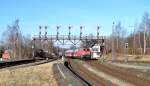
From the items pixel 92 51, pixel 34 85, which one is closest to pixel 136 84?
pixel 34 85

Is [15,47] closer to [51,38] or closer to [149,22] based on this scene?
[51,38]

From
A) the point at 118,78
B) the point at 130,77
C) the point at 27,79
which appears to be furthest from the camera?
the point at 130,77

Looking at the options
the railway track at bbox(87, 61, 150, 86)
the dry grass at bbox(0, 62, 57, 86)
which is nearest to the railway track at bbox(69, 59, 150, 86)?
the railway track at bbox(87, 61, 150, 86)

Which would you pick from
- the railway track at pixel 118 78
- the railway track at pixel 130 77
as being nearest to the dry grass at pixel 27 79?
the railway track at pixel 118 78

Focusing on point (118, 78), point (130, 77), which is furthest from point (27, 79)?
point (130, 77)

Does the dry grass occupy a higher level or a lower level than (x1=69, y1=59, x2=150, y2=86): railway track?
higher

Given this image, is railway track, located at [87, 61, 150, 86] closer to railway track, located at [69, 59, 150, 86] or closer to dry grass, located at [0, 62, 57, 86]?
railway track, located at [69, 59, 150, 86]

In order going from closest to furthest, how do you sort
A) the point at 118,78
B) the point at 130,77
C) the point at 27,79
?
the point at 27,79, the point at 118,78, the point at 130,77

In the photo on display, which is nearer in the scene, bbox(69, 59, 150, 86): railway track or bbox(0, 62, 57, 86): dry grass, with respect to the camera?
bbox(0, 62, 57, 86): dry grass

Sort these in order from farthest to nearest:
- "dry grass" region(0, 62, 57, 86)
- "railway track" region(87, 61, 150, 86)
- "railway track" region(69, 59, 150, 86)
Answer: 1. "railway track" region(69, 59, 150, 86)
2. "railway track" region(87, 61, 150, 86)
3. "dry grass" region(0, 62, 57, 86)

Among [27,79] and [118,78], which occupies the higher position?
[27,79]

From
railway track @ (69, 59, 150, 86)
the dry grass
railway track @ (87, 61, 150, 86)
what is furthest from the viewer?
railway track @ (69, 59, 150, 86)

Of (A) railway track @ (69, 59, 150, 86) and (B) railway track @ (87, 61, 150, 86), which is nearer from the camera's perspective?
(B) railway track @ (87, 61, 150, 86)

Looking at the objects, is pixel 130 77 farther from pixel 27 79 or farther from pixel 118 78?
pixel 27 79
